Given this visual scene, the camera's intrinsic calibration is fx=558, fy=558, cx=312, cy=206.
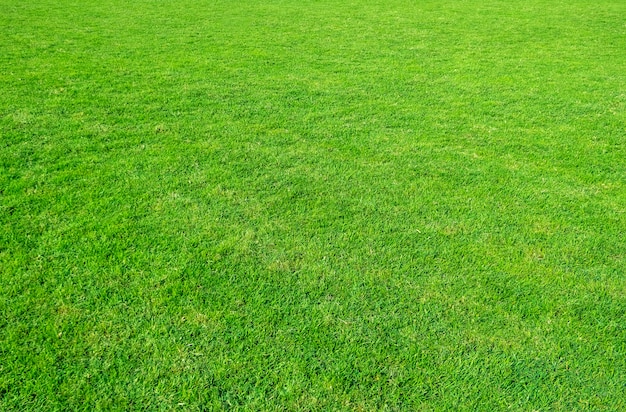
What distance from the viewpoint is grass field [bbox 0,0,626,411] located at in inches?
121

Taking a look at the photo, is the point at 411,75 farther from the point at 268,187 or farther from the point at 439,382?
the point at 439,382

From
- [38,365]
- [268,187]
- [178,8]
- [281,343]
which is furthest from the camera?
[178,8]

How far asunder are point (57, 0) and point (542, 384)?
14710 mm

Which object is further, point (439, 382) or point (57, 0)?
point (57, 0)

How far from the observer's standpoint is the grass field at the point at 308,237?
3.08 meters

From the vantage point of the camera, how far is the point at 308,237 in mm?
4277

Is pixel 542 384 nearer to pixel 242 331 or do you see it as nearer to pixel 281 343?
pixel 281 343

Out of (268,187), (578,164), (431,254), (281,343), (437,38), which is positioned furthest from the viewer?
(437,38)

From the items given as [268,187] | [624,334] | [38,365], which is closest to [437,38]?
[268,187]

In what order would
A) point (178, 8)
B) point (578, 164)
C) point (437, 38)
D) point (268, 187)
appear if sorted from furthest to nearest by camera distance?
point (178, 8)
point (437, 38)
point (578, 164)
point (268, 187)

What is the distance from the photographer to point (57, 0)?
14.0m

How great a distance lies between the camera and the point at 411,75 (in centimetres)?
A: 848

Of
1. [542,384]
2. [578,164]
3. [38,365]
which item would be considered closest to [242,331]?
[38,365]

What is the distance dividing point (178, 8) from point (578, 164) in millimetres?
10947
